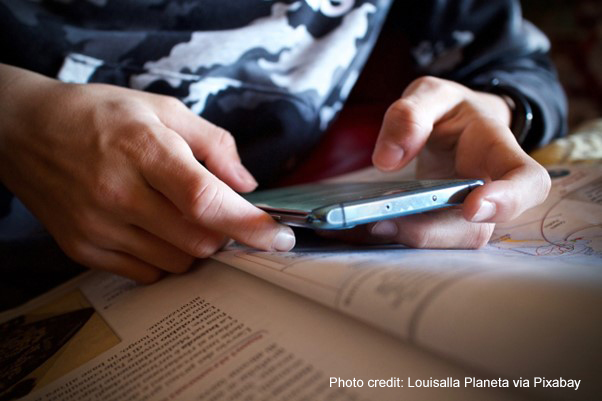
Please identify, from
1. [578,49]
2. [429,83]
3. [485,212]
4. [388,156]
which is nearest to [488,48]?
[429,83]

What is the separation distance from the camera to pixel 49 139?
16.8 inches

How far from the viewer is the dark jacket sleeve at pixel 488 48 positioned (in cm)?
68

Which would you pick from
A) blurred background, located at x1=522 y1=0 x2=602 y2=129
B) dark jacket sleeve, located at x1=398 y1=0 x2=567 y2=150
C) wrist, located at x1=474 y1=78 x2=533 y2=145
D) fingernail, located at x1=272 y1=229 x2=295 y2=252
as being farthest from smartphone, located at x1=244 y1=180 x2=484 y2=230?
blurred background, located at x1=522 y1=0 x2=602 y2=129

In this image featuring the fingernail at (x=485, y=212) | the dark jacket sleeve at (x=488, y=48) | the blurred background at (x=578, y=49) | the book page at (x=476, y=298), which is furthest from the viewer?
the blurred background at (x=578, y=49)

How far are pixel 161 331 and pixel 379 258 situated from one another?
0.19 metres

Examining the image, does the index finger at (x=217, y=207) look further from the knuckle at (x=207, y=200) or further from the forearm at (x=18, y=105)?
the forearm at (x=18, y=105)

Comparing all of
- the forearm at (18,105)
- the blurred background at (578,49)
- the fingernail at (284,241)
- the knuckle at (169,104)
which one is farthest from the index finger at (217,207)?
the blurred background at (578,49)

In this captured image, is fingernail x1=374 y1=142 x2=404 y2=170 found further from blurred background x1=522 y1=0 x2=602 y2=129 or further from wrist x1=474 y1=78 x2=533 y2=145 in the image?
blurred background x1=522 y1=0 x2=602 y2=129

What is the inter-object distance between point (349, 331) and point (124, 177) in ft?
0.86

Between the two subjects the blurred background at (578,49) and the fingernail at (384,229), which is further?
the blurred background at (578,49)

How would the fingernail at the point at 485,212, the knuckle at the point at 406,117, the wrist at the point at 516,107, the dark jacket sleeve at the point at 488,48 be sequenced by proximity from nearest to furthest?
the fingernail at the point at 485,212, the knuckle at the point at 406,117, the wrist at the point at 516,107, the dark jacket sleeve at the point at 488,48

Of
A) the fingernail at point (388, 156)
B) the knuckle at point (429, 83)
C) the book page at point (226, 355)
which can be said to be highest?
the knuckle at point (429, 83)

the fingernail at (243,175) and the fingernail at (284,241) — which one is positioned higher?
the fingernail at (243,175)

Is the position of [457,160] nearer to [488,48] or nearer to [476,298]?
[476,298]
